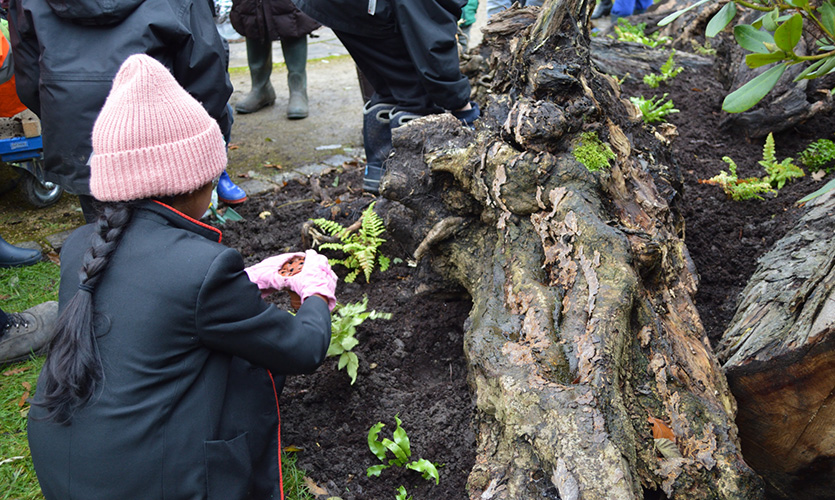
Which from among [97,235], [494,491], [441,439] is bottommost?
[441,439]

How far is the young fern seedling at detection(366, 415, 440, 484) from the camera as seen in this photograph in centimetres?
229

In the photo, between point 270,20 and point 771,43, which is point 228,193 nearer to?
point 270,20

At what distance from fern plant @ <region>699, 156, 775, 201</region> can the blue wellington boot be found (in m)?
3.61

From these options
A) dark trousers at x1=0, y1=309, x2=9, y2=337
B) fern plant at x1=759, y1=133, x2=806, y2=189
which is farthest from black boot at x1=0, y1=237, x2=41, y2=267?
fern plant at x1=759, y1=133, x2=806, y2=189

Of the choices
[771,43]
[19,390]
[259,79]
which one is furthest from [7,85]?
[771,43]

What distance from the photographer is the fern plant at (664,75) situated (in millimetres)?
5781

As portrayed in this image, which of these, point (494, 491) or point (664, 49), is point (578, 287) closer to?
point (494, 491)

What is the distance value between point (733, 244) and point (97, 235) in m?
3.50

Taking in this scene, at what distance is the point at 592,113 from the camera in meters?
2.63

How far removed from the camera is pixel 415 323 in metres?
3.15

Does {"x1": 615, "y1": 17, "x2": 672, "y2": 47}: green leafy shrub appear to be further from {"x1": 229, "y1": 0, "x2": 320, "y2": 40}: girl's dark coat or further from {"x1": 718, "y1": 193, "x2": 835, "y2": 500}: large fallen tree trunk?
{"x1": 718, "y1": 193, "x2": 835, "y2": 500}: large fallen tree trunk

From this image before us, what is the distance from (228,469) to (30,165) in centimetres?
391

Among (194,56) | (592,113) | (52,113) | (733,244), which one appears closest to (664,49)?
(733,244)

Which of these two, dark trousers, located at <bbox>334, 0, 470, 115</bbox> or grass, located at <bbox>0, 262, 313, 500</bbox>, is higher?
dark trousers, located at <bbox>334, 0, 470, 115</bbox>
